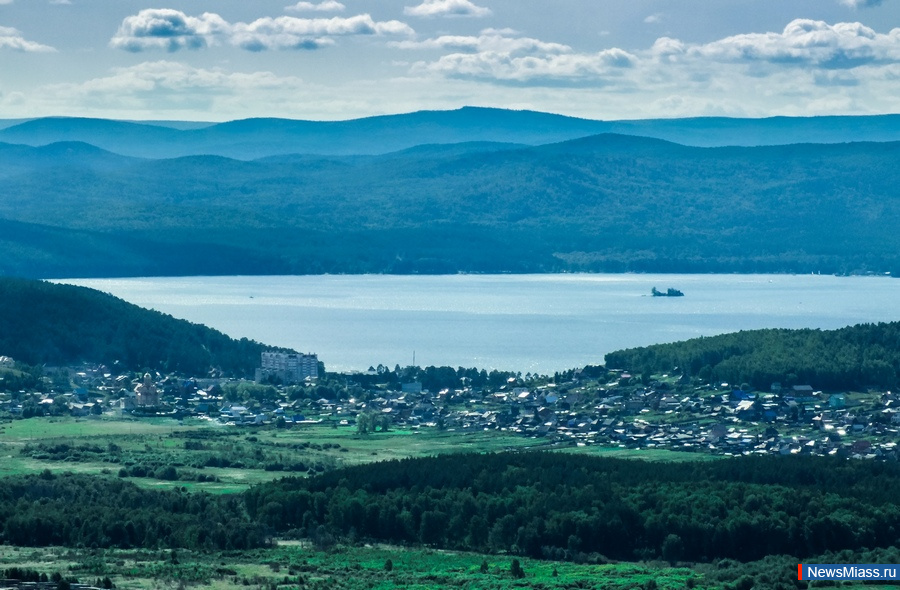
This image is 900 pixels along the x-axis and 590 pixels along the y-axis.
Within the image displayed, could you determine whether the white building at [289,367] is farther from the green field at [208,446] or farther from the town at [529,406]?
the green field at [208,446]

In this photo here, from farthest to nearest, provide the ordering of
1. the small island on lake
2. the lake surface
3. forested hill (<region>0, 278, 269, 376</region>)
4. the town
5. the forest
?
1. the small island on lake
2. the lake surface
3. forested hill (<region>0, 278, 269, 376</region>)
4. the town
5. the forest

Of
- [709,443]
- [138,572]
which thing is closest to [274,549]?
[138,572]

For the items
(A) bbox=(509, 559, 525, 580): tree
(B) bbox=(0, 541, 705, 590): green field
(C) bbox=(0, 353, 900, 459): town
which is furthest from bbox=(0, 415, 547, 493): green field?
(A) bbox=(509, 559, 525, 580): tree

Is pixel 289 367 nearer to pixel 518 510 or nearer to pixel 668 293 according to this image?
pixel 518 510

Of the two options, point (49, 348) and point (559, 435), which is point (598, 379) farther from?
point (49, 348)

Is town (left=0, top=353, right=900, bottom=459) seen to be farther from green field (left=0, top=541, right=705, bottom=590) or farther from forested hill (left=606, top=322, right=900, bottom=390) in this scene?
green field (left=0, top=541, right=705, bottom=590)

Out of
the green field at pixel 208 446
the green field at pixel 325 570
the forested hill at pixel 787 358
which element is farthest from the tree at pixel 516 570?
the forested hill at pixel 787 358
